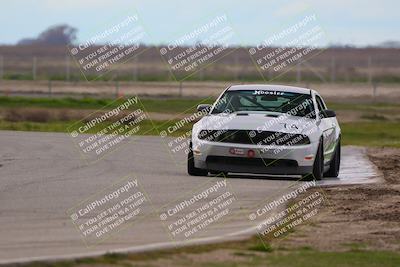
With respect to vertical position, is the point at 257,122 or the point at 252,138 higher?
the point at 257,122

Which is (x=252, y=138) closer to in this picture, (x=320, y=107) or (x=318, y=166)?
(x=318, y=166)

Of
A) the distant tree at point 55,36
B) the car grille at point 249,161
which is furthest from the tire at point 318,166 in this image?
the distant tree at point 55,36

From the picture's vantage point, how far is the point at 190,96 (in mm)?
62000

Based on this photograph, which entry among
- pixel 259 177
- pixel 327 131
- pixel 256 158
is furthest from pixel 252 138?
pixel 327 131

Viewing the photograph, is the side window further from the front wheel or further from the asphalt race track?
the asphalt race track

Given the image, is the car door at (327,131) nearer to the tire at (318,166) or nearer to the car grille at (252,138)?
the tire at (318,166)

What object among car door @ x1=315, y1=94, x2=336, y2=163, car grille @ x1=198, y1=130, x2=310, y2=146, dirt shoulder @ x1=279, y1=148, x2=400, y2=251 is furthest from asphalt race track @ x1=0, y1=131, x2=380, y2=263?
dirt shoulder @ x1=279, y1=148, x2=400, y2=251

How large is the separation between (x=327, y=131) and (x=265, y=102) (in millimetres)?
1060

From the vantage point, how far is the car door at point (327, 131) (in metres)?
20.3

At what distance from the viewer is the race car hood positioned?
19281mm

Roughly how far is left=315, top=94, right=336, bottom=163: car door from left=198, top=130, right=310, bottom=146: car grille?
0.94 m

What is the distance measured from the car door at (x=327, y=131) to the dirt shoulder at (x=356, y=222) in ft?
4.73

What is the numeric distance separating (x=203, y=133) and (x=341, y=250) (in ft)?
25.2

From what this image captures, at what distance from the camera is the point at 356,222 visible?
14.0 m
